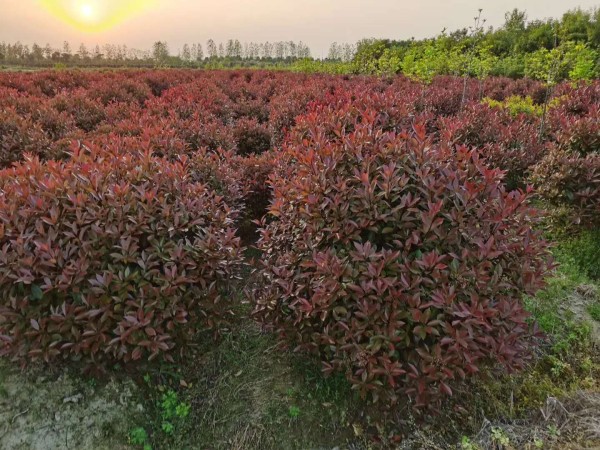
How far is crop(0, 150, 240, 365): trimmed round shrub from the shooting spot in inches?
83.8

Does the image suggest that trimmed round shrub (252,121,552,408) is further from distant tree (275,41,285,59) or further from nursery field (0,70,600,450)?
distant tree (275,41,285,59)

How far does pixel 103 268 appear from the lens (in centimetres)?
221

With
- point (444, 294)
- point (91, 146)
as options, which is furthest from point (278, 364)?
point (91, 146)

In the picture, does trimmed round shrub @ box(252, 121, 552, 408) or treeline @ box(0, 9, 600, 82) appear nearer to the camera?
trimmed round shrub @ box(252, 121, 552, 408)

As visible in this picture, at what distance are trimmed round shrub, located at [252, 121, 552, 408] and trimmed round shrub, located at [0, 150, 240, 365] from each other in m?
0.44

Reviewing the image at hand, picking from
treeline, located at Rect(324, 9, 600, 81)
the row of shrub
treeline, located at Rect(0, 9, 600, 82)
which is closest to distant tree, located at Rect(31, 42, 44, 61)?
treeline, located at Rect(0, 9, 600, 82)

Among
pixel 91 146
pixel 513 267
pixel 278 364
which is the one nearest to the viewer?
pixel 513 267

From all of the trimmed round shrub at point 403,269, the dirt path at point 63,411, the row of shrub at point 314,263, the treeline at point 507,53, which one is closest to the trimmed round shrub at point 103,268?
the row of shrub at point 314,263

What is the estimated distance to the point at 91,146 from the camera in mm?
3021

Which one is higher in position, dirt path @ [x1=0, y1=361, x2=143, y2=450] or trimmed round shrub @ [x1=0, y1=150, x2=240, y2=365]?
trimmed round shrub @ [x1=0, y1=150, x2=240, y2=365]

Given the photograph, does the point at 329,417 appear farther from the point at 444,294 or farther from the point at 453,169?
the point at 453,169

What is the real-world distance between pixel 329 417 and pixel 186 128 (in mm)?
3065

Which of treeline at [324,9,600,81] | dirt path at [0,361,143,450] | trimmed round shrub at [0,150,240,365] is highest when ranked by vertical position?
treeline at [324,9,600,81]

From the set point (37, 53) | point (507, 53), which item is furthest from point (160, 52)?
point (507, 53)
